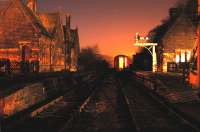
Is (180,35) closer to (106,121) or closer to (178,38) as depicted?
(178,38)

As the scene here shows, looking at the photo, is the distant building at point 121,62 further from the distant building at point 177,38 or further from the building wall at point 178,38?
the building wall at point 178,38

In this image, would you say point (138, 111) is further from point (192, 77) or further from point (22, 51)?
point (22, 51)

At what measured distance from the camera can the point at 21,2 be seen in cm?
4700

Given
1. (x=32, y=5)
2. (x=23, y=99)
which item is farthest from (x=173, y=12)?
(x=23, y=99)

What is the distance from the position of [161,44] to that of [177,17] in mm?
4642

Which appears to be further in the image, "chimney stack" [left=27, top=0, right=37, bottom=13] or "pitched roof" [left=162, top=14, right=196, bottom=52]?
"chimney stack" [left=27, top=0, right=37, bottom=13]

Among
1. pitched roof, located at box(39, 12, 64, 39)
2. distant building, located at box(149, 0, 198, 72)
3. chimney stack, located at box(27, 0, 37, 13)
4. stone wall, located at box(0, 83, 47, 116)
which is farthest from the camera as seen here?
chimney stack, located at box(27, 0, 37, 13)

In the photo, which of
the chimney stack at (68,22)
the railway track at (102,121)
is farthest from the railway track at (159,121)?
the chimney stack at (68,22)

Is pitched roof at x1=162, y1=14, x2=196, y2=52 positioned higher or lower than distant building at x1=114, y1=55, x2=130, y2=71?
higher

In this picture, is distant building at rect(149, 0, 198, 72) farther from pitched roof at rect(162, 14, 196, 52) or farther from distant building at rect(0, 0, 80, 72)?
distant building at rect(0, 0, 80, 72)

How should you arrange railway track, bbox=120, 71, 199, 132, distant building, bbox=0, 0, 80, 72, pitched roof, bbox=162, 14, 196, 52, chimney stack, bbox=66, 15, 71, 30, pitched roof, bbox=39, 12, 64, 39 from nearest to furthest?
1. railway track, bbox=120, 71, 199, 132
2. distant building, bbox=0, 0, 80, 72
3. pitched roof, bbox=162, 14, 196, 52
4. pitched roof, bbox=39, 12, 64, 39
5. chimney stack, bbox=66, 15, 71, 30

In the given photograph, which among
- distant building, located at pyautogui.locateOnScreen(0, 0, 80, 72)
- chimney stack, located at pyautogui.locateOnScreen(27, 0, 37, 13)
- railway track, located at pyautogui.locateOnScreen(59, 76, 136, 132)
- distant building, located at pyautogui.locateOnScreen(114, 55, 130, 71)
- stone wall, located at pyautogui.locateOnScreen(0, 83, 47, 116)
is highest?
chimney stack, located at pyautogui.locateOnScreen(27, 0, 37, 13)

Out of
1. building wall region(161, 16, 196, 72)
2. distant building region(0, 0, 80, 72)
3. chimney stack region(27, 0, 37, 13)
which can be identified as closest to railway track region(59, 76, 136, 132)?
distant building region(0, 0, 80, 72)

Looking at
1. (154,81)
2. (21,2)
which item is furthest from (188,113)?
(21,2)
